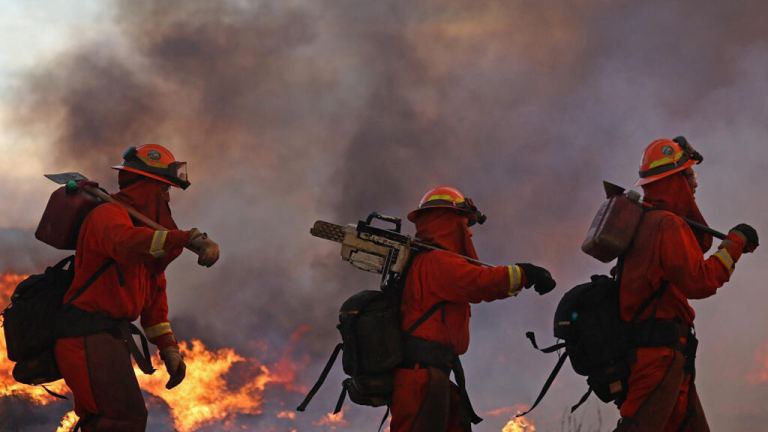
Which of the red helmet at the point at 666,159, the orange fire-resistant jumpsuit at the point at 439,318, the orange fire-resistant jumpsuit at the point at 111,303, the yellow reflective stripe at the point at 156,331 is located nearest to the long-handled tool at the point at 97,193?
the orange fire-resistant jumpsuit at the point at 111,303

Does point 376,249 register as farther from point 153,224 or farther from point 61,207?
point 61,207

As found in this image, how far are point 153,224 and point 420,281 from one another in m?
2.82

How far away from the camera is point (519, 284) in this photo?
678 cm

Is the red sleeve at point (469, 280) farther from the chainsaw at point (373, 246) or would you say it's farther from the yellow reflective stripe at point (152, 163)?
the yellow reflective stripe at point (152, 163)

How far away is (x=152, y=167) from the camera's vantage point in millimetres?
7148

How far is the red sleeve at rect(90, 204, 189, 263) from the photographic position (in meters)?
6.14

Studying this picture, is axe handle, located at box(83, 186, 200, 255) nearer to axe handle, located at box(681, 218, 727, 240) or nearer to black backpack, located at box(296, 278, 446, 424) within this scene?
black backpack, located at box(296, 278, 446, 424)

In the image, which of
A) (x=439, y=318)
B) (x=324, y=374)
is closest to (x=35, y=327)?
(x=324, y=374)

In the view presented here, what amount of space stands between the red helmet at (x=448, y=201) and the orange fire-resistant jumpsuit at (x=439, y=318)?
0.67 metres

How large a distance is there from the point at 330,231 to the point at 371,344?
1.38m

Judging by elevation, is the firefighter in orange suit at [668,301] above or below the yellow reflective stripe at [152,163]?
below

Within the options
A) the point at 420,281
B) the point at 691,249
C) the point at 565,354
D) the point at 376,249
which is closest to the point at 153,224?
the point at 376,249

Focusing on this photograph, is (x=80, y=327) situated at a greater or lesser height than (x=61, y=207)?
lesser

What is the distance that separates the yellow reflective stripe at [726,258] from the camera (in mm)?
6406
